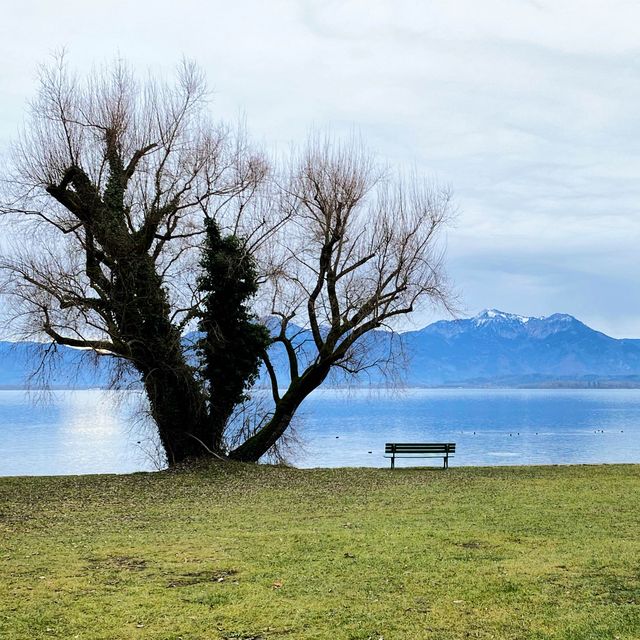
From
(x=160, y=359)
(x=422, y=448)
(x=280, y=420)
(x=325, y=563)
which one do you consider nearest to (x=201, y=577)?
(x=325, y=563)

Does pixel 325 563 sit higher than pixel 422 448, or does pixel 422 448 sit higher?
pixel 422 448

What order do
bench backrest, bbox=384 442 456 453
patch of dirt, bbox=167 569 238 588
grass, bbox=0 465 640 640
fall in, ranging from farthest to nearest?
bench backrest, bbox=384 442 456 453 → patch of dirt, bbox=167 569 238 588 → grass, bbox=0 465 640 640

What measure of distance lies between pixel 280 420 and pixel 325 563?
1757cm

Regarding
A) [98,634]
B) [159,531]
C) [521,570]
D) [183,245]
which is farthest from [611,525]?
[183,245]

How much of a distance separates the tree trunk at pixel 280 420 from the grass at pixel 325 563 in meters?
8.13

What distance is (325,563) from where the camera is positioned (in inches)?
436

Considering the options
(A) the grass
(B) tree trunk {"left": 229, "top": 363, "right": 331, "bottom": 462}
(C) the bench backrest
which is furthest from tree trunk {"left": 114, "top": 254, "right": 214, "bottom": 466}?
(C) the bench backrest

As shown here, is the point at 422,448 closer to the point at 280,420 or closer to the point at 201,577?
the point at 280,420

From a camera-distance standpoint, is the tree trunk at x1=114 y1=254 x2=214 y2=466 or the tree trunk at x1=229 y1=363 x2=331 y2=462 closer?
the tree trunk at x1=114 y1=254 x2=214 y2=466

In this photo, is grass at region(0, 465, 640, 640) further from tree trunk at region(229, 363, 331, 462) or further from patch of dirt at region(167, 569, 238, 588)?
tree trunk at region(229, 363, 331, 462)

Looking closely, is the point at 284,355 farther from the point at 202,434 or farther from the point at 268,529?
the point at 268,529

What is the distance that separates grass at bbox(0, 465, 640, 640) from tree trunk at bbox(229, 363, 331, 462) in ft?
26.7

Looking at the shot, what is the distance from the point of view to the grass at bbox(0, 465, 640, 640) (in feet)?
27.3

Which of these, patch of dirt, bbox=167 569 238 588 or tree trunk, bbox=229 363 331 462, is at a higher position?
tree trunk, bbox=229 363 331 462
